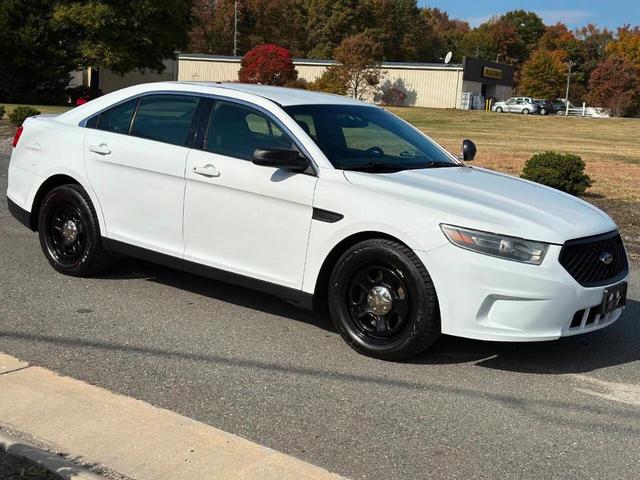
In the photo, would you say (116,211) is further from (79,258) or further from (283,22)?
(283,22)

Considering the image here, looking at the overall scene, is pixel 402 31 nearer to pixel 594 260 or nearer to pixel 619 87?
pixel 619 87

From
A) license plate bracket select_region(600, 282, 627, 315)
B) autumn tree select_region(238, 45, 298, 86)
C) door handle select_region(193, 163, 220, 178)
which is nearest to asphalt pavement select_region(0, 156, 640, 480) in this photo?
license plate bracket select_region(600, 282, 627, 315)

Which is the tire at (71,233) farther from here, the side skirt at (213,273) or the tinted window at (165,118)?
the tinted window at (165,118)

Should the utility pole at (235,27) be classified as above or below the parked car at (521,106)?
above

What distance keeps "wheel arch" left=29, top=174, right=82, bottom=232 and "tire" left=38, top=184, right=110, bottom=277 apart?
0.09 m

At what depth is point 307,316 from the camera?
570 centimetres

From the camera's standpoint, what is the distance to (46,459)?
313 cm

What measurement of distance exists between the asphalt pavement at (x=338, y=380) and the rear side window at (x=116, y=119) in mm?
1296

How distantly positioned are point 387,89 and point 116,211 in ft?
221

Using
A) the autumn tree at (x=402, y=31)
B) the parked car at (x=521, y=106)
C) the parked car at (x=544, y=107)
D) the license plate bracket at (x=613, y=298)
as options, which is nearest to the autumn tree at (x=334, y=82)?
the parked car at (x=521, y=106)

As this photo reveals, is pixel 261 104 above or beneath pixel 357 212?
above

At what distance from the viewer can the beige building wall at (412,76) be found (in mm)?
71812

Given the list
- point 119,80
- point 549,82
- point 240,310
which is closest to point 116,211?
point 240,310

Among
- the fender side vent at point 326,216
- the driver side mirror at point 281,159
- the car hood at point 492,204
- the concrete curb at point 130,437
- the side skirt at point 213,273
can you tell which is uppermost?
the driver side mirror at point 281,159
